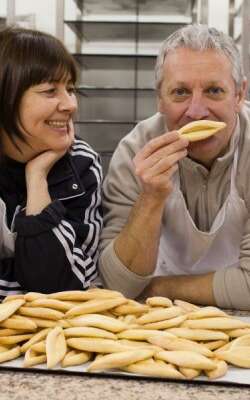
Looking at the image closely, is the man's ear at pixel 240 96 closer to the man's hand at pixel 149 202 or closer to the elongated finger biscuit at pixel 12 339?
the man's hand at pixel 149 202

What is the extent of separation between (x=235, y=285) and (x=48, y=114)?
649 mm

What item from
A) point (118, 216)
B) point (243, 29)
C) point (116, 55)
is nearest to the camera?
point (118, 216)

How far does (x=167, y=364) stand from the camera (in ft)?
2.71

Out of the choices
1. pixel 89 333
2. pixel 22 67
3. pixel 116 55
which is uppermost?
pixel 116 55

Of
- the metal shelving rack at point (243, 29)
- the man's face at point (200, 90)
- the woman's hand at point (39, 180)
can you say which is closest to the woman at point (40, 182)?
the woman's hand at point (39, 180)

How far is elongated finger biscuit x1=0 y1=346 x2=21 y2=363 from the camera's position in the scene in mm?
859

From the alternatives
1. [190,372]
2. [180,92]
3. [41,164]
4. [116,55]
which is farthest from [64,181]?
[116,55]

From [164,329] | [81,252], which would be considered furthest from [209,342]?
[81,252]

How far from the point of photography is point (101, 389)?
78 centimetres

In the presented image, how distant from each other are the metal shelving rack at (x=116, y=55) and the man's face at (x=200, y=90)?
3462mm

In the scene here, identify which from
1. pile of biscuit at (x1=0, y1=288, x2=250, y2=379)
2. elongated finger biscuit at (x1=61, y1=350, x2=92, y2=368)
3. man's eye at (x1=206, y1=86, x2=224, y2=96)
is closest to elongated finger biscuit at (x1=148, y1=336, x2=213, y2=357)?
pile of biscuit at (x1=0, y1=288, x2=250, y2=379)

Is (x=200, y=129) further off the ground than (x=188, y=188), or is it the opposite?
(x=200, y=129)

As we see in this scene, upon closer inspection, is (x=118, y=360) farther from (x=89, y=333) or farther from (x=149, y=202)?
(x=149, y=202)

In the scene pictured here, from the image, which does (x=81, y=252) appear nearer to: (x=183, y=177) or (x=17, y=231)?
(x=17, y=231)
